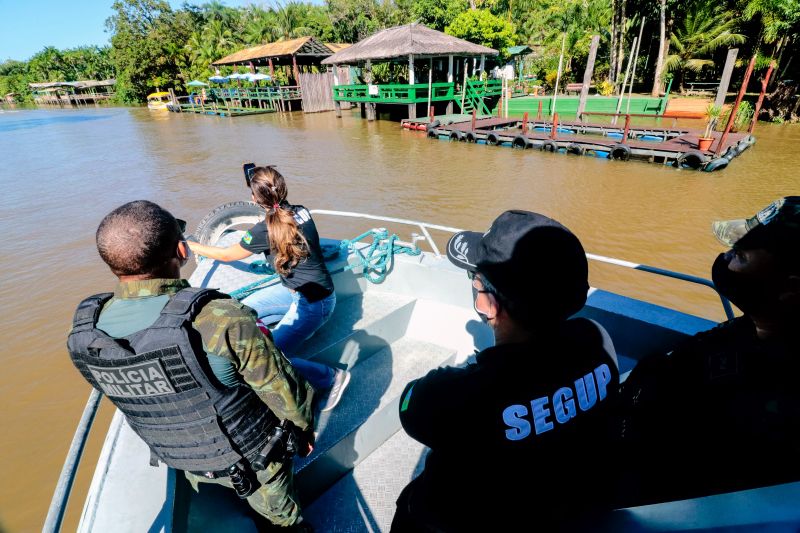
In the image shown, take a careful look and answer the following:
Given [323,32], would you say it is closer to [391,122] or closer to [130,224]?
[391,122]

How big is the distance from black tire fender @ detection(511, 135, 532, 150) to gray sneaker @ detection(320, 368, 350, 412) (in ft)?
48.4

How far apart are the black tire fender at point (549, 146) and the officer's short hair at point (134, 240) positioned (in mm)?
15184

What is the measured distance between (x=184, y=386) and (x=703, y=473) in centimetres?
175

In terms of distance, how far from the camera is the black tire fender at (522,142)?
1530cm

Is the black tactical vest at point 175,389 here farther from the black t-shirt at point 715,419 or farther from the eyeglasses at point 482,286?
the black t-shirt at point 715,419

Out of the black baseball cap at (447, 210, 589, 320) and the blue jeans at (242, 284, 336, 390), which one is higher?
the black baseball cap at (447, 210, 589, 320)

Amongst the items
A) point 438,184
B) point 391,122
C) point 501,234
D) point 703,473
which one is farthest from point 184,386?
point 391,122

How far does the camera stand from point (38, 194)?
11859mm

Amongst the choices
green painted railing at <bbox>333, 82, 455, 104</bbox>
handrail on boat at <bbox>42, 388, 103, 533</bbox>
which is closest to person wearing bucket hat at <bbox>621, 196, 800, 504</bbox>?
handrail on boat at <bbox>42, 388, 103, 533</bbox>

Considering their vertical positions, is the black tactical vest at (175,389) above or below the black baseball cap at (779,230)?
below

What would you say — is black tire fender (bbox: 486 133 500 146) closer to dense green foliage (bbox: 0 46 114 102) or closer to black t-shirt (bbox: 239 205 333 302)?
black t-shirt (bbox: 239 205 333 302)

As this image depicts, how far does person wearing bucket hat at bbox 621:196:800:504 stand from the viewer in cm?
117

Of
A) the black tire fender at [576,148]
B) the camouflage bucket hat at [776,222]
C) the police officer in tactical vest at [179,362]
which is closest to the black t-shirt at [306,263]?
the police officer in tactical vest at [179,362]

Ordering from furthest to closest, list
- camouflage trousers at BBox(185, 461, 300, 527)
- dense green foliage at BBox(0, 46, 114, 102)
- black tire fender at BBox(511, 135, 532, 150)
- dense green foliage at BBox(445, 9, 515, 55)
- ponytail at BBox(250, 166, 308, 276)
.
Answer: dense green foliage at BBox(0, 46, 114, 102) → dense green foliage at BBox(445, 9, 515, 55) → black tire fender at BBox(511, 135, 532, 150) → ponytail at BBox(250, 166, 308, 276) → camouflage trousers at BBox(185, 461, 300, 527)
